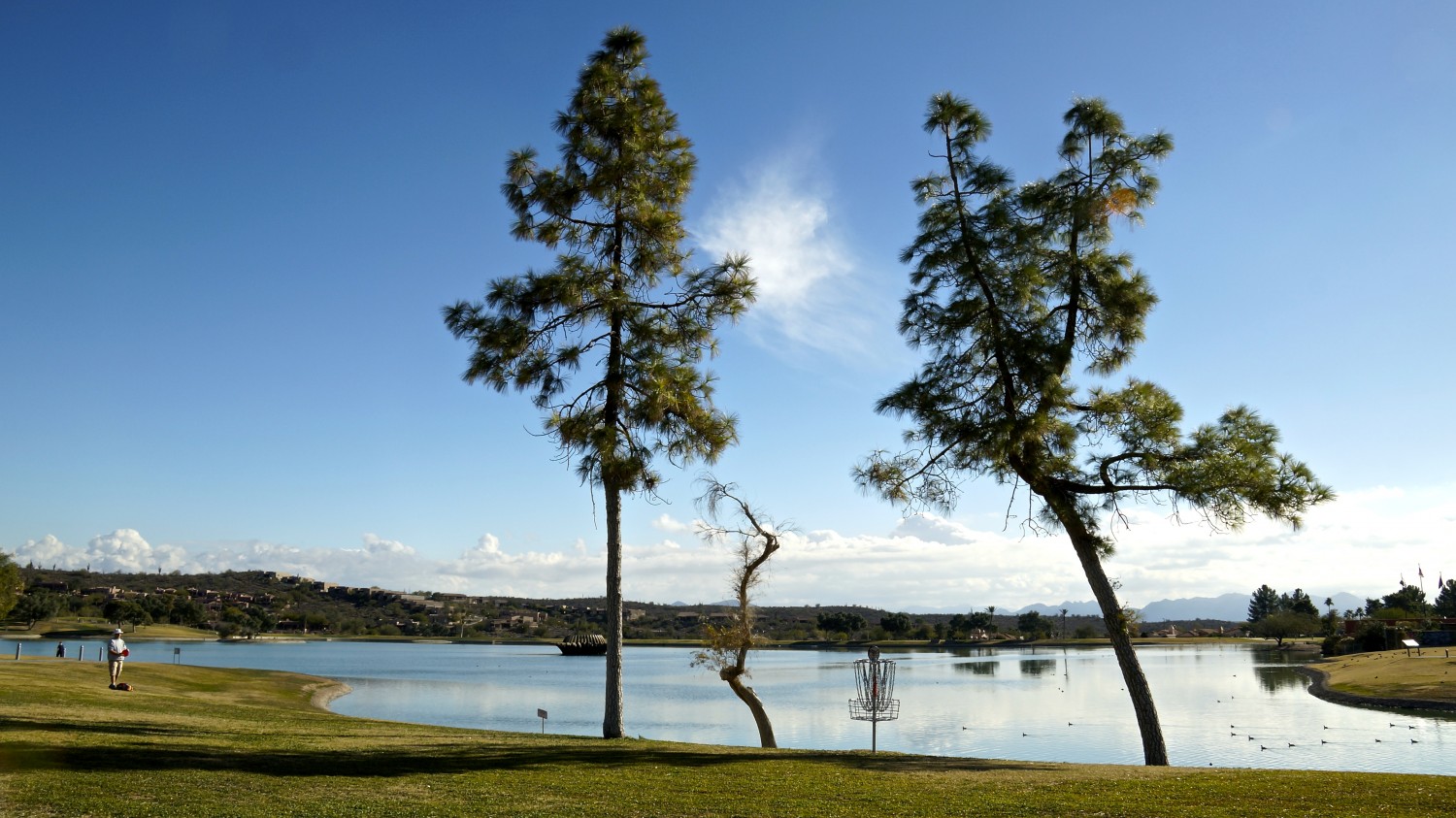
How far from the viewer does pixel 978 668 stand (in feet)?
286

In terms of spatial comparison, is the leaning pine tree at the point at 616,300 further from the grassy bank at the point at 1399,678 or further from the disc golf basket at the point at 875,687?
the grassy bank at the point at 1399,678

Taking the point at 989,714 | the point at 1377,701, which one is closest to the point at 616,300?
the point at 989,714

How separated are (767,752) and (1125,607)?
7.46 metres

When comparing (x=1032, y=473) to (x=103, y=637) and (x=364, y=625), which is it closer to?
(x=103, y=637)

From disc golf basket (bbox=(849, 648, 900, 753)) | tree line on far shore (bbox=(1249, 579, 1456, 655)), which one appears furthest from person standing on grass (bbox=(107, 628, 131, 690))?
tree line on far shore (bbox=(1249, 579, 1456, 655))

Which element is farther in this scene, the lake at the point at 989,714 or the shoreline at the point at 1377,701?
the shoreline at the point at 1377,701

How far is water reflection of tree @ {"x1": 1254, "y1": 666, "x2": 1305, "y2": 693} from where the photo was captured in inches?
2272

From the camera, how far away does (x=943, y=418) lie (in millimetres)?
18219

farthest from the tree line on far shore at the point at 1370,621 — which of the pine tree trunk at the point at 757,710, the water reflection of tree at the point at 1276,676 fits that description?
the pine tree trunk at the point at 757,710

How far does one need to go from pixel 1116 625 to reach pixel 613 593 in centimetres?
1023

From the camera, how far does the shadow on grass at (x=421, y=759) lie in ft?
38.0

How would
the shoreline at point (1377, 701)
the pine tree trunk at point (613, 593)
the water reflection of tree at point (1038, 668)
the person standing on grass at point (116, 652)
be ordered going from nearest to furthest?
1. the pine tree trunk at point (613, 593)
2. the person standing on grass at point (116, 652)
3. the shoreline at point (1377, 701)
4. the water reflection of tree at point (1038, 668)

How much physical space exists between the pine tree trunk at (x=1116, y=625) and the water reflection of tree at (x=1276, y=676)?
4511cm

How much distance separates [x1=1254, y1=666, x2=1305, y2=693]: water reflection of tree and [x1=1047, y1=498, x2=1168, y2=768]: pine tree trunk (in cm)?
4511
